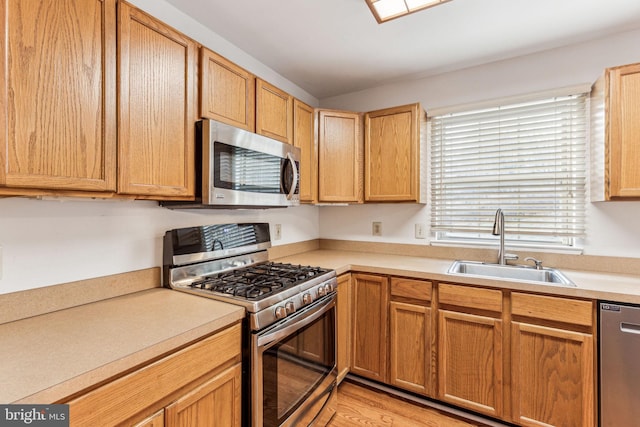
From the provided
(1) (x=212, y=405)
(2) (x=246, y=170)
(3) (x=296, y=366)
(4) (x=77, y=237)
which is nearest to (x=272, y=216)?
(2) (x=246, y=170)

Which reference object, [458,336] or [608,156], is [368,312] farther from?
[608,156]

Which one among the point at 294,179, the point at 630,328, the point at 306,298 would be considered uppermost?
the point at 294,179

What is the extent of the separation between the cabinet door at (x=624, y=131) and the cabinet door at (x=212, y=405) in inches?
86.9

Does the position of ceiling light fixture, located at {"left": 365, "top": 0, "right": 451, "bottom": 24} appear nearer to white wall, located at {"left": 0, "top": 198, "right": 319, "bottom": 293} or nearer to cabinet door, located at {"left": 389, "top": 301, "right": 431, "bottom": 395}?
white wall, located at {"left": 0, "top": 198, "right": 319, "bottom": 293}

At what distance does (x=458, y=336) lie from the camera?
6.10 ft

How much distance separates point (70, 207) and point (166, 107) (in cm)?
60

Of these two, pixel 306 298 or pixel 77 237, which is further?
pixel 306 298

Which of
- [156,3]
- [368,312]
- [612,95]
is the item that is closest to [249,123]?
[156,3]

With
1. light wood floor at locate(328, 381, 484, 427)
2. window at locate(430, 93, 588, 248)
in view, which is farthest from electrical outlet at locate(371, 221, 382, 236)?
light wood floor at locate(328, 381, 484, 427)

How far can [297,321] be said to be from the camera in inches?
59.6

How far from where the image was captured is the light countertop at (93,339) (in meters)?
0.76

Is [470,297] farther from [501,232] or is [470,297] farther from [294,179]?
[294,179]

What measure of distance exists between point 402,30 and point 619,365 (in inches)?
84.5

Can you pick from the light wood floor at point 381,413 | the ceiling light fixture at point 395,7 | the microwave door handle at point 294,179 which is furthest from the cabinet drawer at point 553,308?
the ceiling light fixture at point 395,7
